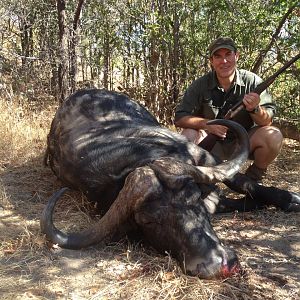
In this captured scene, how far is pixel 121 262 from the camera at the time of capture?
10.2ft

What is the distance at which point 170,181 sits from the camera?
3.09m

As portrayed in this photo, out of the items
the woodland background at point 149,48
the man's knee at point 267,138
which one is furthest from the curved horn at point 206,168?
the woodland background at point 149,48

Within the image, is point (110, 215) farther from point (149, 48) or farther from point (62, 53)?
point (149, 48)

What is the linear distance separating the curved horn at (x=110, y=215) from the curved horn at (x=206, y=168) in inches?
4.2

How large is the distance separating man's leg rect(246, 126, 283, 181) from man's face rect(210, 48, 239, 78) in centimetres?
65

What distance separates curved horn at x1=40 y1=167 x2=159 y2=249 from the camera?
3.06 metres

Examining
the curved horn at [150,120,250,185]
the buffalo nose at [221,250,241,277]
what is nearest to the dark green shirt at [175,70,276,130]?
the curved horn at [150,120,250,185]

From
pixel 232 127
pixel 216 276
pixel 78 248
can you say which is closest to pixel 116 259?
pixel 78 248

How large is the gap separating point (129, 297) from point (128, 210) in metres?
0.65

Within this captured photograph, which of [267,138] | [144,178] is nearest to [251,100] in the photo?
[267,138]

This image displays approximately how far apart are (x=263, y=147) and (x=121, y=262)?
7.02 ft

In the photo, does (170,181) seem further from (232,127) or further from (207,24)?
(207,24)

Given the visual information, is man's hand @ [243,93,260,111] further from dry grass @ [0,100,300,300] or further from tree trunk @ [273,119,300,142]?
tree trunk @ [273,119,300,142]

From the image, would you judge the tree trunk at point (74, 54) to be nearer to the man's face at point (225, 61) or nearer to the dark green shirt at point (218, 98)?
the dark green shirt at point (218, 98)
